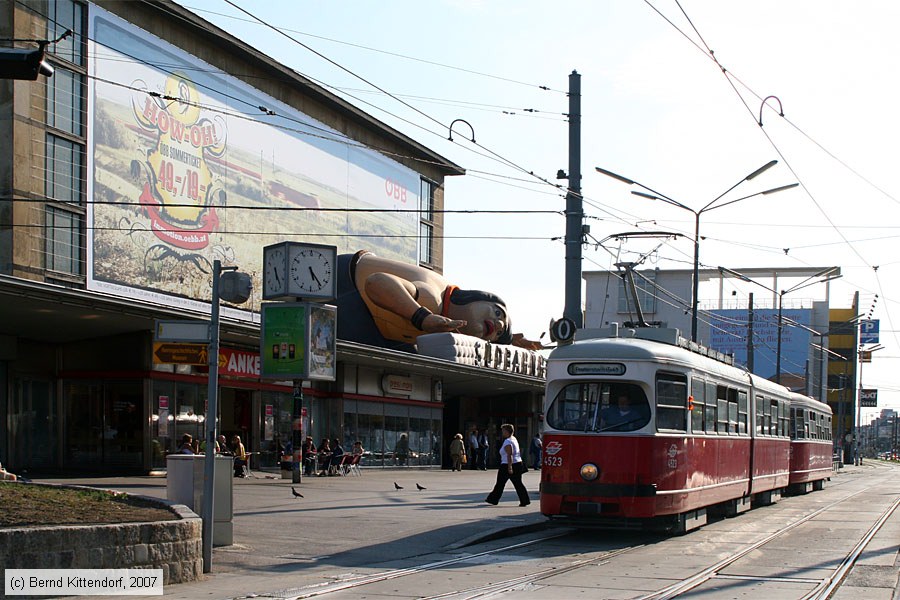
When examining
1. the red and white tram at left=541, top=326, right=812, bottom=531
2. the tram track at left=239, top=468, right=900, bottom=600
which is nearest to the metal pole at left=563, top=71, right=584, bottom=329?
the red and white tram at left=541, top=326, right=812, bottom=531

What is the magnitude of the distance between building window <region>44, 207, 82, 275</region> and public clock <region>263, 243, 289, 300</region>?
Answer: 6.41 meters

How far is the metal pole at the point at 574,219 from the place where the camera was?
22.2 metres

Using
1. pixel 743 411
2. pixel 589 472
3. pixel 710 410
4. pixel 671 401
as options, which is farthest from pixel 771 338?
pixel 589 472

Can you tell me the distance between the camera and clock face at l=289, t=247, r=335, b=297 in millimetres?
30531

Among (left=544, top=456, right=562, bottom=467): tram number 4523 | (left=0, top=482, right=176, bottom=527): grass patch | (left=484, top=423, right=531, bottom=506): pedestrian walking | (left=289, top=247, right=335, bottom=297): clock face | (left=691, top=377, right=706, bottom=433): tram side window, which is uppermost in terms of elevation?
(left=289, top=247, right=335, bottom=297): clock face

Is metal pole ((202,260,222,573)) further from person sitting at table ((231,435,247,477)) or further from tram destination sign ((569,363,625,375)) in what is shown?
person sitting at table ((231,435,247,477))

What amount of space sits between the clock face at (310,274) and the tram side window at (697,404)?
13892mm

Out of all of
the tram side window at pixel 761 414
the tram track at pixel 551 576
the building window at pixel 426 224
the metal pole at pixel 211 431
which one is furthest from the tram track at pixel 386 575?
the building window at pixel 426 224

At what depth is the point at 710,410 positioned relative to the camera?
752 inches

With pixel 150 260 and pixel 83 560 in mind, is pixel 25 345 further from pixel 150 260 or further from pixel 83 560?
pixel 83 560

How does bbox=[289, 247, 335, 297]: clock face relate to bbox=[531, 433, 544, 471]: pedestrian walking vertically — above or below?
above

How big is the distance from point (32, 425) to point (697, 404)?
19.2m

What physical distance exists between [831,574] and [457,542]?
5077mm

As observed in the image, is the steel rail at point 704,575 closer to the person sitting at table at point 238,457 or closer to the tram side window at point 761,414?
the tram side window at point 761,414
